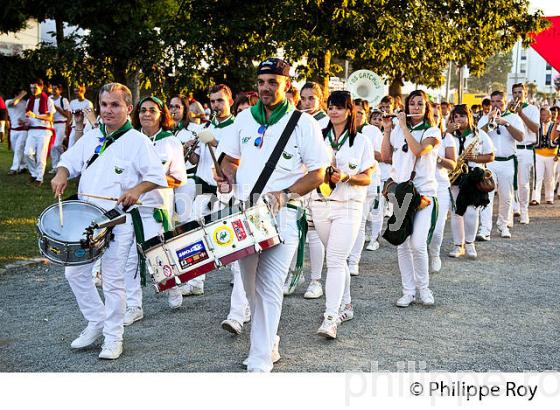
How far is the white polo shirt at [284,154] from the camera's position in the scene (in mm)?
5211

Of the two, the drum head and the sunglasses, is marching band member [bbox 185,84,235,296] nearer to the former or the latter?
the drum head

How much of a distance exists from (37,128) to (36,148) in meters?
0.44

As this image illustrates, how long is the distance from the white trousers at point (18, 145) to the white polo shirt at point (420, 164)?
12.1m

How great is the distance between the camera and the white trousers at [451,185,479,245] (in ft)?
33.9

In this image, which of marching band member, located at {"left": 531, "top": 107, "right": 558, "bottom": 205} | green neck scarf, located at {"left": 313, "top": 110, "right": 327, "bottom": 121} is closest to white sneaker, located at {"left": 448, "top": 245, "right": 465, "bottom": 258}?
green neck scarf, located at {"left": 313, "top": 110, "right": 327, "bottom": 121}

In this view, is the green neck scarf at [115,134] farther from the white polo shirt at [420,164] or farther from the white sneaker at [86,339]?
the white polo shirt at [420,164]

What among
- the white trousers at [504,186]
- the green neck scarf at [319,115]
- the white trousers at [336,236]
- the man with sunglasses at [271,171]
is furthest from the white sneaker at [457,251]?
the man with sunglasses at [271,171]

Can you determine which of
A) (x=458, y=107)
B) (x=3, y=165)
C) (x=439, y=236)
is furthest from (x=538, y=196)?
(x=3, y=165)

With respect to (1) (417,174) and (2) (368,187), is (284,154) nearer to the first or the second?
(1) (417,174)

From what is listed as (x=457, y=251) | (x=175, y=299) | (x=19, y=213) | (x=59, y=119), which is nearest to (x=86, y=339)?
(x=175, y=299)

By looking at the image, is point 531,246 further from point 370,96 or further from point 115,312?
point 115,312

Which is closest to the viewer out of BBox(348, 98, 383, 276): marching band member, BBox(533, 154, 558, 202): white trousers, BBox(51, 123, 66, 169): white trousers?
BBox(348, 98, 383, 276): marching band member

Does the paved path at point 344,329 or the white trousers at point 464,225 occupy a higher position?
the white trousers at point 464,225
